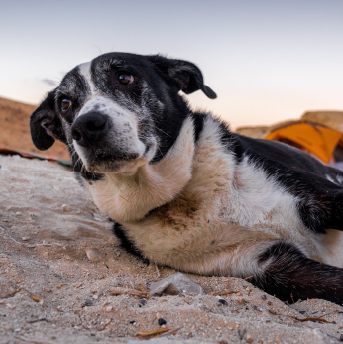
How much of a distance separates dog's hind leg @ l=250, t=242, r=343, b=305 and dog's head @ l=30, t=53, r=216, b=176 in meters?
1.02

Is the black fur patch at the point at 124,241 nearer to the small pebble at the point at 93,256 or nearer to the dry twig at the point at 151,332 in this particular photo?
the small pebble at the point at 93,256

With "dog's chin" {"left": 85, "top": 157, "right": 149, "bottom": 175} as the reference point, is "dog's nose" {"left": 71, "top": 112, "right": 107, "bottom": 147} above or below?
above

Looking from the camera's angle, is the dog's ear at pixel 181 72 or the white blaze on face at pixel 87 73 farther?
the dog's ear at pixel 181 72

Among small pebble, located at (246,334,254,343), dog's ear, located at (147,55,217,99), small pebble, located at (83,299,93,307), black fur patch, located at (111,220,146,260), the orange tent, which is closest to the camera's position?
small pebble, located at (246,334,254,343)

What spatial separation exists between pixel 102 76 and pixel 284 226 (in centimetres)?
160

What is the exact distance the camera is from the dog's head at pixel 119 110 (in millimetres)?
1871

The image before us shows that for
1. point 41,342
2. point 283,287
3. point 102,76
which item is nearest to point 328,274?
point 283,287

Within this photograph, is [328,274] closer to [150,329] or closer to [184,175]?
[184,175]

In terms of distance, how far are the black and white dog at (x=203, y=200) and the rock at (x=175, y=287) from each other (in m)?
0.41

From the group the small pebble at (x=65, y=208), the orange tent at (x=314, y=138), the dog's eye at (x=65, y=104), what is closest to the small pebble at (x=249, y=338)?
the dog's eye at (x=65, y=104)

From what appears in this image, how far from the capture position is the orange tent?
7.17 metres

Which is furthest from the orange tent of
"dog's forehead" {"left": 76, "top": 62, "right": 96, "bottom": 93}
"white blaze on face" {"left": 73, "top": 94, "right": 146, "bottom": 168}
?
"white blaze on face" {"left": 73, "top": 94, "right": 146, "bottom": 168}

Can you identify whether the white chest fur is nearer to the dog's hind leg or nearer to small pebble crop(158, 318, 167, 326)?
the dog's hind leg

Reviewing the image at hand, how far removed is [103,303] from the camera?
1525mm
